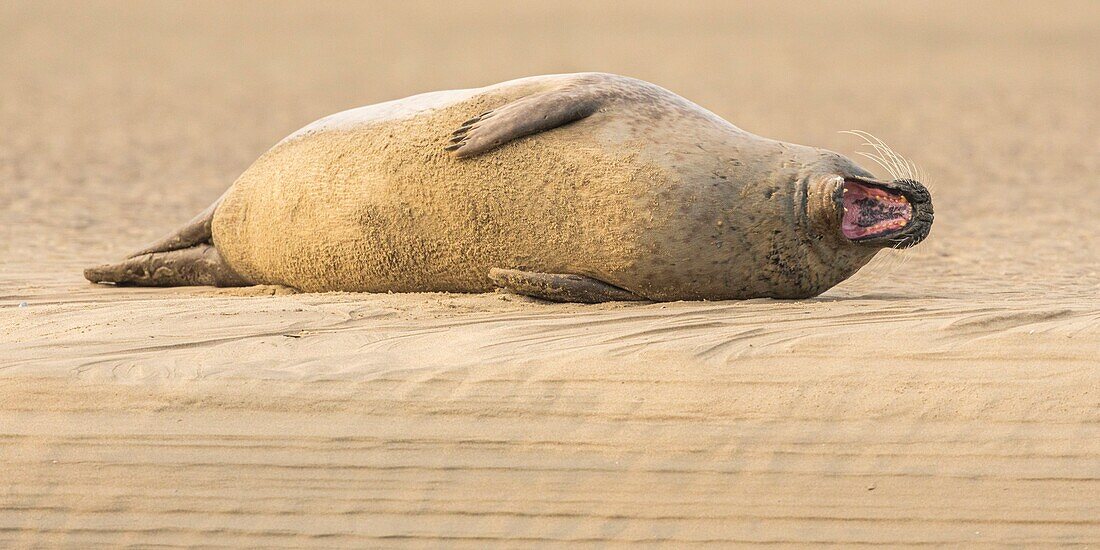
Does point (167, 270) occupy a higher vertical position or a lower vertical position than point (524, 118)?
lower

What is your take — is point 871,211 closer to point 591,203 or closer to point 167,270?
point 591,203

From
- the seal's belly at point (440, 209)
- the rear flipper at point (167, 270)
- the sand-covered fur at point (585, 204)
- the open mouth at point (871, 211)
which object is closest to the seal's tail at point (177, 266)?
the rear flipper at point (167, 270)

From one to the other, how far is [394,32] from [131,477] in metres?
25.5

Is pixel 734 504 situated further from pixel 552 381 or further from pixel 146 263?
pixel 146 263

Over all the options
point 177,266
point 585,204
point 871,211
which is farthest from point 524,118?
point 177,266

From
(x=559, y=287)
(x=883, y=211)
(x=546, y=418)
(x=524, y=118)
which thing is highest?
(x=524, y=118)

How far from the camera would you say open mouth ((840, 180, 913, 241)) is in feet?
17.0

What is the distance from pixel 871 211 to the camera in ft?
17.3

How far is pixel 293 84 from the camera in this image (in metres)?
20.3

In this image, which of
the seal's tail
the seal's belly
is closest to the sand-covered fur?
Answer: the seal's belly

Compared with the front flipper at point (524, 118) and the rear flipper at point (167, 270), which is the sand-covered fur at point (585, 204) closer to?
the front flipper at point (524, 118)

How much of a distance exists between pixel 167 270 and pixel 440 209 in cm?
171

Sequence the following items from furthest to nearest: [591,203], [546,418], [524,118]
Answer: [524,118] < [591,203] < [546,418]

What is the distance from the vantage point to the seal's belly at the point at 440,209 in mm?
5082
